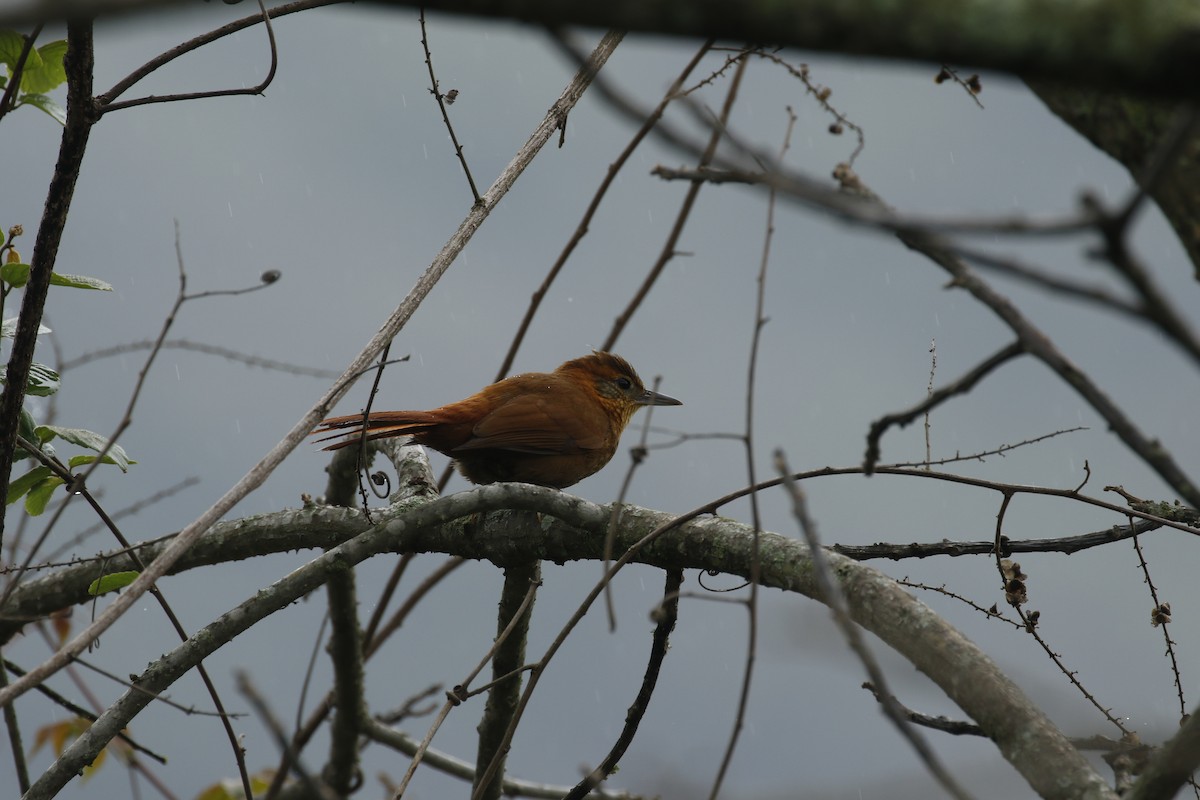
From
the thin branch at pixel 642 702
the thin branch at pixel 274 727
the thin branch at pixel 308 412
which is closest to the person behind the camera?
the thin branch at pixel 274 727

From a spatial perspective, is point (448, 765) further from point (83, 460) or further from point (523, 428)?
point (83, 460)

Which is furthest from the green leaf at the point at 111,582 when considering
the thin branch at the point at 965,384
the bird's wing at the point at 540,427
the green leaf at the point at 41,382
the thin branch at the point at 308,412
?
the thin branch at the point at 965,384

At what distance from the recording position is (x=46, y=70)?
2.79m

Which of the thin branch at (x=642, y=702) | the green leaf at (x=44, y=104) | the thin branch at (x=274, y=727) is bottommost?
the thin branch at (x=274, y=727)

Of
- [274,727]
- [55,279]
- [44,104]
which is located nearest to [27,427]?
[55,279]

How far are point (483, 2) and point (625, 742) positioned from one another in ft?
6.89

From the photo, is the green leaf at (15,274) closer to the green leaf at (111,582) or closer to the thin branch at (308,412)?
the thin branch at (308,412)

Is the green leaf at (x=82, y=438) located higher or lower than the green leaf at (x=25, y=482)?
higher

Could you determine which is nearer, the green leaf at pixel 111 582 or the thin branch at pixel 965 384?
the thin branch at pixel 965 384

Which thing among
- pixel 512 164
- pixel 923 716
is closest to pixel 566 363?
pixel 512 164

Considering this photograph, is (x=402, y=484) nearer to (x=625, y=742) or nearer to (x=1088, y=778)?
(x=625, y=742)

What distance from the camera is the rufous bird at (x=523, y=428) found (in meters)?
4.50

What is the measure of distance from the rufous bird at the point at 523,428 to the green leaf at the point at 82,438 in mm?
1200

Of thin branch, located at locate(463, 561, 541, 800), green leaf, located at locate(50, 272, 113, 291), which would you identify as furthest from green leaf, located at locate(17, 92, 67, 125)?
thin branch, located at locate(463, 561, 541, 800)
